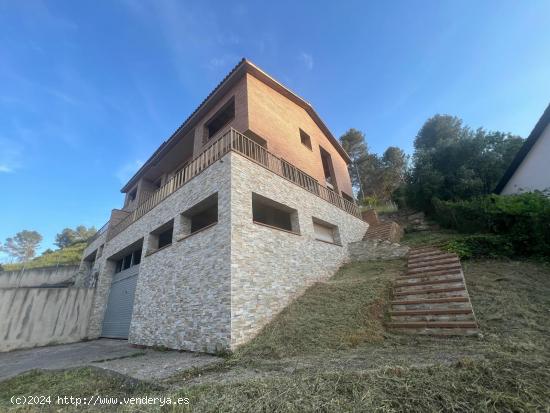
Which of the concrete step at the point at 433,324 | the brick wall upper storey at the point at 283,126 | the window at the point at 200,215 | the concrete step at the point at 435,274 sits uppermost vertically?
the brick wall upper storey at the point at 283,126

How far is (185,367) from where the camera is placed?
447 cm

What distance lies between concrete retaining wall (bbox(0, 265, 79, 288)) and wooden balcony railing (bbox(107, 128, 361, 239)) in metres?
9.59

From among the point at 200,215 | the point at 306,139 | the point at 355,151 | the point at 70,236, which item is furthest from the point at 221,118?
the point at 70,236

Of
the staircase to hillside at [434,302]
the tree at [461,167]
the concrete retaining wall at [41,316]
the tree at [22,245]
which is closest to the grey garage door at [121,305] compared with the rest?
the concrete retaining wall at [41,316]

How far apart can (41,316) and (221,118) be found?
13.0 metres

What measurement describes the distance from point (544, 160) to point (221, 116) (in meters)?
14.5

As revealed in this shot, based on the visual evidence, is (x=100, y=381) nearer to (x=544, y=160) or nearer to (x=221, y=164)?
(x=221, y=164)

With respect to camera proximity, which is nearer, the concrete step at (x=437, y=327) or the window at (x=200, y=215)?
the concrete step at (x=437, y=327)

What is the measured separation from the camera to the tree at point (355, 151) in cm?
2595

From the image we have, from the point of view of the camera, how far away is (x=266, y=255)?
6.77m

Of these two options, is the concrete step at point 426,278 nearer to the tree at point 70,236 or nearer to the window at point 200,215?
the window at point 200,215

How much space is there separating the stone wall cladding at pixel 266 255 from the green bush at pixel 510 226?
5.07 m

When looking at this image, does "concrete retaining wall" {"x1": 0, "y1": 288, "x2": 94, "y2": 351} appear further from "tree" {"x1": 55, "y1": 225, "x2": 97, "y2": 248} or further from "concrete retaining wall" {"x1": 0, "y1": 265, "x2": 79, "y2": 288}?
"tree" {"x1": 55, "y1": 225, "x2": 97, "y2": 248}

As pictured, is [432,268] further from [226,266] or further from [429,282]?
[226,266]
